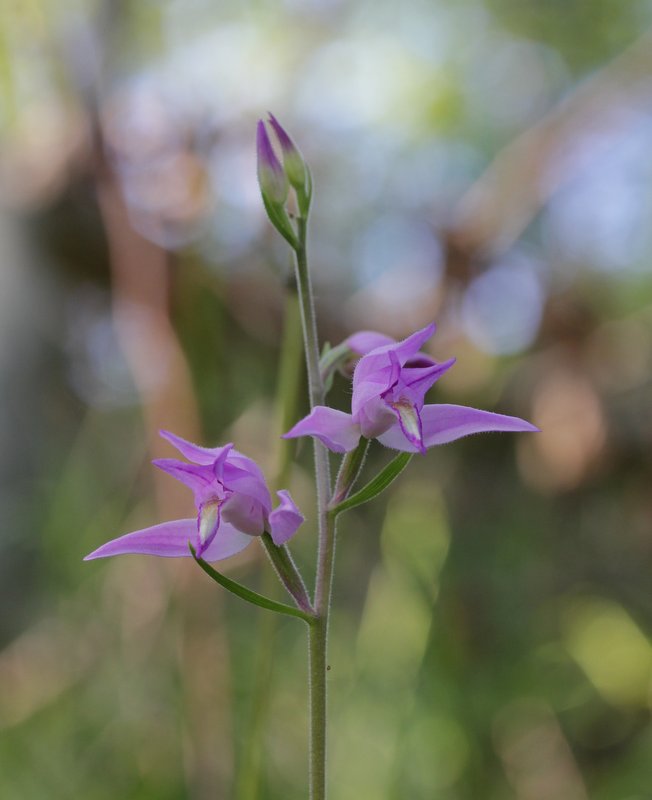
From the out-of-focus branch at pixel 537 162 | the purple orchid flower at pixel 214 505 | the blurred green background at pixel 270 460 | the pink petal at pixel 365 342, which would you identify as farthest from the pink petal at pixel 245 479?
the out-of-focus branch at pixel 537 162

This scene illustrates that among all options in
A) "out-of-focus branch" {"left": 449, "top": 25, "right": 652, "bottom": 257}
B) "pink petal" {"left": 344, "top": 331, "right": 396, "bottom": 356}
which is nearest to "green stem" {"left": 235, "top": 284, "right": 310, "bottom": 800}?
"pink petal" {"left": 344, "top": 331, "right": 396, "bottom": 356}

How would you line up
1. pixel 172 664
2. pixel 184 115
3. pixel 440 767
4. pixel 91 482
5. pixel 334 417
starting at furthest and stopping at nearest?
1. pixel 91 482
2. pixel 184 115
3. pixel 172 664
4. pixel 440 767
5. pixel 334 417

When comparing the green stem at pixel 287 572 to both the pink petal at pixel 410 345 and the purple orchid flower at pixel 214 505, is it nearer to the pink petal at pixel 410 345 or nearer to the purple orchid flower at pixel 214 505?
the purple orchid flower at pixel 214 505

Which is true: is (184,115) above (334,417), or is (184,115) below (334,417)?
above

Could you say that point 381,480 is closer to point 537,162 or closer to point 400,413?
point 400,413

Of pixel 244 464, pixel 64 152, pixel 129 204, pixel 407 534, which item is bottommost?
pixel 407 534

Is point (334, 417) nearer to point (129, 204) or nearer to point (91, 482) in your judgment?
point (129, 204)

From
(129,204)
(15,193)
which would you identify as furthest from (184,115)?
(15,193)
